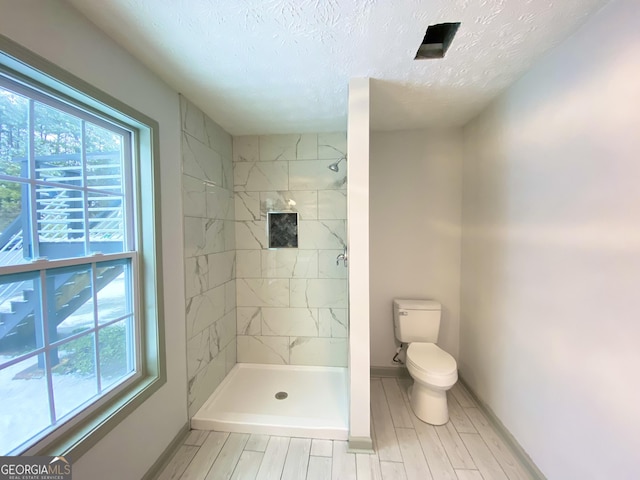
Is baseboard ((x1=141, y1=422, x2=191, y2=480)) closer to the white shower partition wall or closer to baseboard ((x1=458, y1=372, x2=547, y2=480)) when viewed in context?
the white shower partition wall

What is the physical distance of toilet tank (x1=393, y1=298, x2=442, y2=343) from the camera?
2197mm

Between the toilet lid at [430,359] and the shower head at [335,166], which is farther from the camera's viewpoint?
the shower head at [335,166]

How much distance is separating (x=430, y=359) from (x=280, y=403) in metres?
1.24

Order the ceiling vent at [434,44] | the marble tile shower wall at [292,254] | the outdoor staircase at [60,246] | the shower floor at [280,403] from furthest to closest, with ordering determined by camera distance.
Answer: the marble tile shower wall at [292,254] < the shower floor at [280,403] < the ceiling vent at [434,44] < the outdoor staircase at [60,246]

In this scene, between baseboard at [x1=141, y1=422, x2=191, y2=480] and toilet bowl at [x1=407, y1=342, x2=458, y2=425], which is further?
toilet bowl at [x1=407, y1=342, x2=458, y2=425]

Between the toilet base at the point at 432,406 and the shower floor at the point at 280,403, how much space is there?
1.86ft

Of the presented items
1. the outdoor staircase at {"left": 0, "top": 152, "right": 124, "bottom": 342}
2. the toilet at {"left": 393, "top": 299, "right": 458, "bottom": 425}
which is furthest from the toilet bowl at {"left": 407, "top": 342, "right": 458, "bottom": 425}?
the outdoor staircase at {"left": 0, "top": 152, "right": 124, "bottom": 342}

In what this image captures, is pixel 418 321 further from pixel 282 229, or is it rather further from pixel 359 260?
pixel 282 229

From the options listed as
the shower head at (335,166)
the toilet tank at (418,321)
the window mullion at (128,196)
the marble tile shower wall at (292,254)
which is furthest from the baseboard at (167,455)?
the shower head at (335,166)

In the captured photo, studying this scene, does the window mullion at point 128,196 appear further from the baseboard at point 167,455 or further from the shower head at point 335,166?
the shower head at point 335,166

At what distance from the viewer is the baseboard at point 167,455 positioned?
1.40m

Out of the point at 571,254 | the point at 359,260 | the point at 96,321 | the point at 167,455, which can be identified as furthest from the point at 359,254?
the point at 167,455

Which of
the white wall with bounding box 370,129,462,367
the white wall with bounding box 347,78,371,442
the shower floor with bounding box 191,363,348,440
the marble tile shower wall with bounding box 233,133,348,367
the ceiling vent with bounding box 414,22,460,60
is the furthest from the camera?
the marble tile shower wall with bounding box 233,133,348,367

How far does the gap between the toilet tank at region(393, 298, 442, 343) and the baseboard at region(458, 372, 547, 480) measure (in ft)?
1.78
